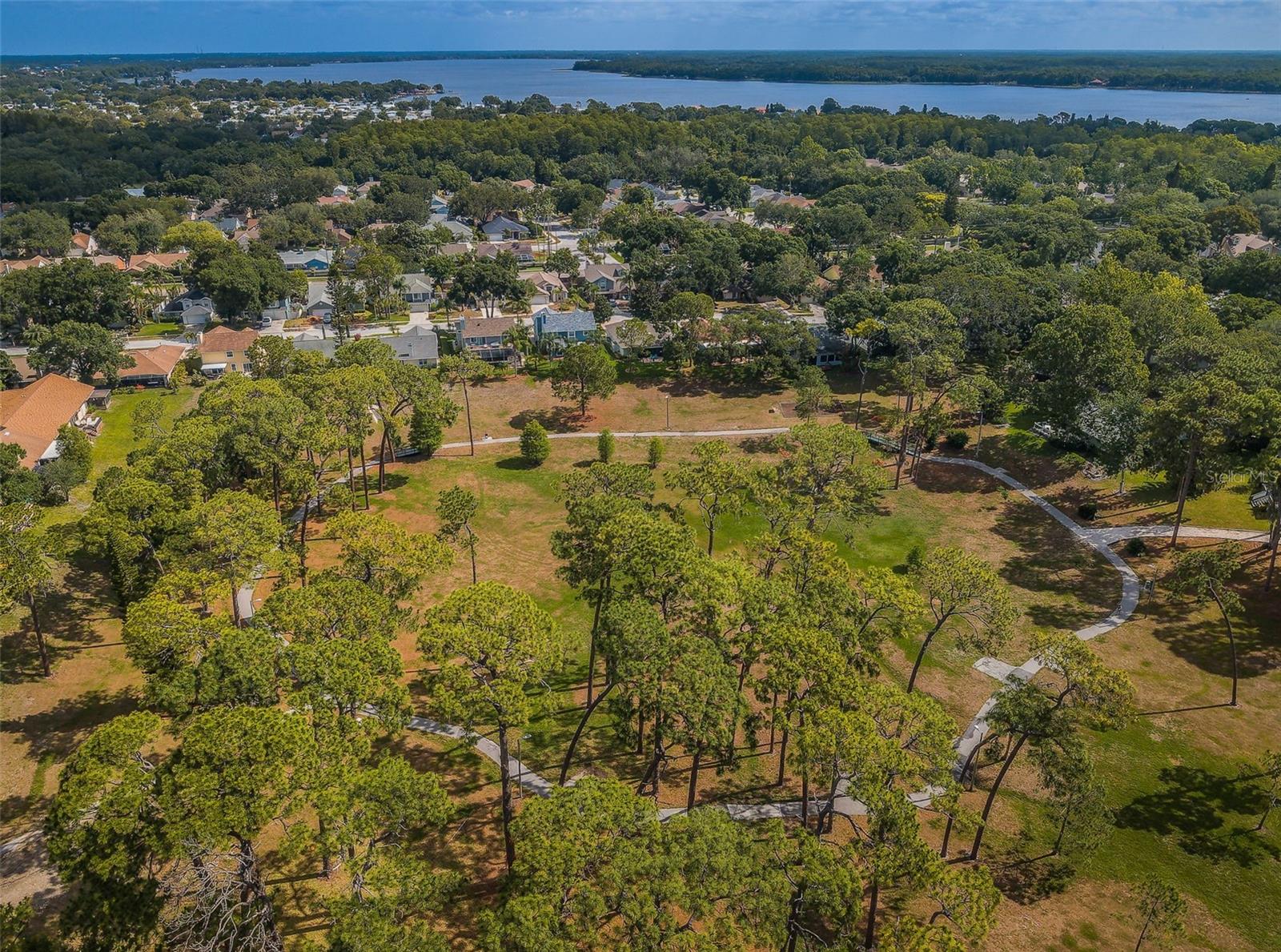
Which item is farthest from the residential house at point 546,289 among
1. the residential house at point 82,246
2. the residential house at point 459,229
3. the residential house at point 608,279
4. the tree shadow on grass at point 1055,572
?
the residential house at point 82,246

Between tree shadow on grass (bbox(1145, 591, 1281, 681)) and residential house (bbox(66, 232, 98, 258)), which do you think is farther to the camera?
residential house (bbox(66, 232, 98, 258))

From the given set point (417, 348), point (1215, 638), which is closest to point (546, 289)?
point (417, 348)

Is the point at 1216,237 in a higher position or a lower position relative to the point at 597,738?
higher

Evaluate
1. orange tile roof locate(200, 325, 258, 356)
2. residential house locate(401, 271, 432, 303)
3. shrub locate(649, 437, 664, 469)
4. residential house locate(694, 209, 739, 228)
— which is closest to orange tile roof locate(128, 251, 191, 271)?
residential house locate(401, 271, 432, 303)

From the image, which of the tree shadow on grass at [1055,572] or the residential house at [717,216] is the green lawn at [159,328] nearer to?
the residential house at [717,216]

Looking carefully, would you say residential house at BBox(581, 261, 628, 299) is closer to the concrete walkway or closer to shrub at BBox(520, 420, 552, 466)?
the concrete walkway

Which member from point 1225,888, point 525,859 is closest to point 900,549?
point 1225,888

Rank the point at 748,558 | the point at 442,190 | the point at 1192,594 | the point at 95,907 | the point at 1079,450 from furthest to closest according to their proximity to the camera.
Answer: the point at 442,190 < the point at 1079,450 < the point at 1192,594 < the point at 748,558 < the point at 95,907

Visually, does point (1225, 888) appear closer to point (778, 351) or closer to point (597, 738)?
point (597, 738)
